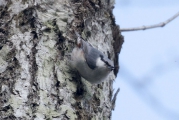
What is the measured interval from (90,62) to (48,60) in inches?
17.7

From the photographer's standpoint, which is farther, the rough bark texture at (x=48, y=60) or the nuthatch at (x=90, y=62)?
the nuthatch at (x=90, y=62)

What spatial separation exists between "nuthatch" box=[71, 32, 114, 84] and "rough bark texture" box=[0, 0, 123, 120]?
0.05m

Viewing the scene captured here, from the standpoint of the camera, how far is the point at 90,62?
8.79ft

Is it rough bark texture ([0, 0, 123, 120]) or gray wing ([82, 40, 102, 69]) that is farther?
gray wing ([82, 40, 102, 69])

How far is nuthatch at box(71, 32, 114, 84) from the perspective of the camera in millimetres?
2488

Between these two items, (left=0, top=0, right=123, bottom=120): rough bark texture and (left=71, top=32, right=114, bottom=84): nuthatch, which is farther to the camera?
(left=71, top=32, right=114, bottom=84): nuthatch

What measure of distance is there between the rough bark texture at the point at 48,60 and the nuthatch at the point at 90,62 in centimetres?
5

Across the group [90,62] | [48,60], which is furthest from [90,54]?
[48,60]

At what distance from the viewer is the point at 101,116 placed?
2432 millimetres

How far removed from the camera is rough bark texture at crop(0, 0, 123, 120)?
6.98 ft

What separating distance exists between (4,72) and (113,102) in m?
0.80

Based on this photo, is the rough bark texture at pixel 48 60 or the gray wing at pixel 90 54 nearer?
the rough bark texture at pixel 48 60

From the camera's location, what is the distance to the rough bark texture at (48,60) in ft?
6.98

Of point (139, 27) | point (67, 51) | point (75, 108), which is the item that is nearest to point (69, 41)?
point (67, 51)
